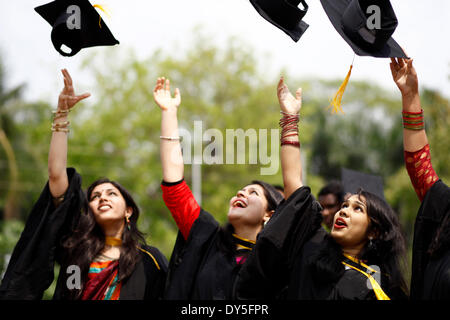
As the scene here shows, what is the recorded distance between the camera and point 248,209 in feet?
12.9

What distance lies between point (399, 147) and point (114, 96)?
12.4 metres

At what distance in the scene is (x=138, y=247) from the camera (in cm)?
408

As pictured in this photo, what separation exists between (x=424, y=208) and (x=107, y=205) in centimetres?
202

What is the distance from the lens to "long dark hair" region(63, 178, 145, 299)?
3.81 m

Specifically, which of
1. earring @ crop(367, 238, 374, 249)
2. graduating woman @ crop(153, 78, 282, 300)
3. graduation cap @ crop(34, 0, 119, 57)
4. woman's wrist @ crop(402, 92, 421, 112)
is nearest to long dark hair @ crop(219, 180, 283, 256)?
graduating woman @ crop(153, 78, 282, 300)

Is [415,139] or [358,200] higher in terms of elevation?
[415,139]

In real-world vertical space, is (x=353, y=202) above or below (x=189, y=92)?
below

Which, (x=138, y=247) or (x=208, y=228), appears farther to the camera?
(x=138, y=247)

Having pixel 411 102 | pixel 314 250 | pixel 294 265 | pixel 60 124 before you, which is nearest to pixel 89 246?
pixel 60 124

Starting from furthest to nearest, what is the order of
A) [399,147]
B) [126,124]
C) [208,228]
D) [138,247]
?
[399,147]
[126,124]
[138,247]
[208,228]

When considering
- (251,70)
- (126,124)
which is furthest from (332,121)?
(126,124)

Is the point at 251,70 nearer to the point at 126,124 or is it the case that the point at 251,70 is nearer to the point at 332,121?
the point at 126,124

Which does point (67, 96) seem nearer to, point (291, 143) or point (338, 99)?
point (291, 143)

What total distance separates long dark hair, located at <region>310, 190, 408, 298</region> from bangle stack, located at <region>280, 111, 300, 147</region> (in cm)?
65
